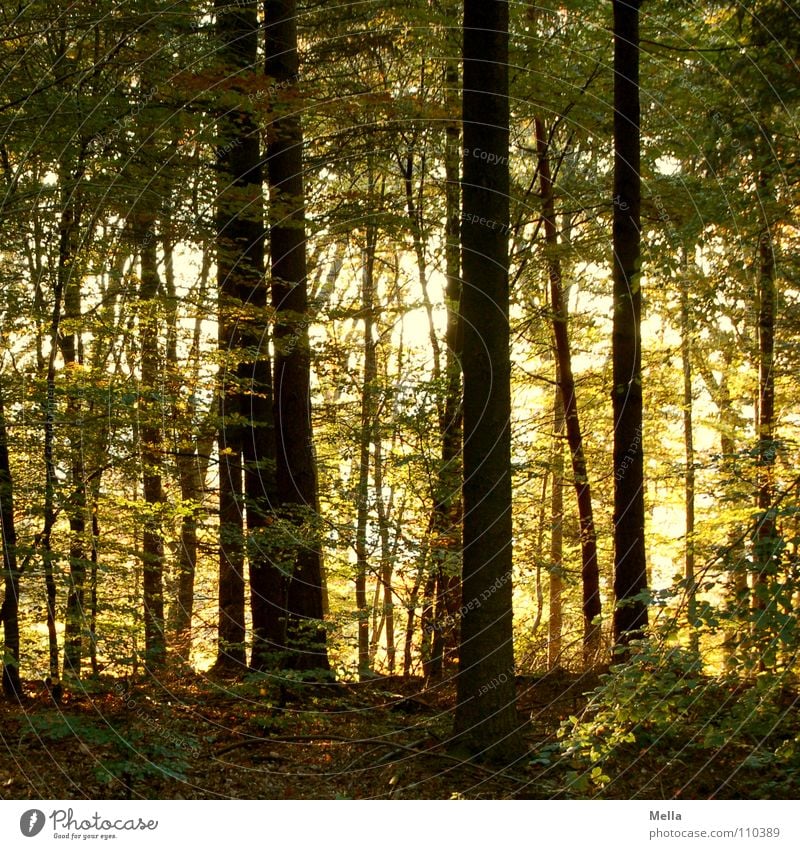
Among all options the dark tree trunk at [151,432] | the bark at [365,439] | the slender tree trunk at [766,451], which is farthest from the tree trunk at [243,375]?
the slender tree trunk at [766,451]

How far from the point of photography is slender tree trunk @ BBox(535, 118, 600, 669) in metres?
12.6

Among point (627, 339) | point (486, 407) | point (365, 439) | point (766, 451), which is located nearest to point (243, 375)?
point (365, 439)

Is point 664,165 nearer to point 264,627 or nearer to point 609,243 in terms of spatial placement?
point 609,243

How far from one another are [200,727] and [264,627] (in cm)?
211

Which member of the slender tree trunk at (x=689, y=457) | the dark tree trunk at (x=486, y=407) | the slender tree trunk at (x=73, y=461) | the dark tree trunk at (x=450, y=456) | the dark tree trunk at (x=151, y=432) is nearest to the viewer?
the slender tree trunk at (x=689, y=457)

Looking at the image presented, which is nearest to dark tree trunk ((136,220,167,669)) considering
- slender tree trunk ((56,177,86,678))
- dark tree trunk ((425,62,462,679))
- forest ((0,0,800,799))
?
forest ((0,0,800,799))

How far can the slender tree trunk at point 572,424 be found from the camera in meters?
12.6

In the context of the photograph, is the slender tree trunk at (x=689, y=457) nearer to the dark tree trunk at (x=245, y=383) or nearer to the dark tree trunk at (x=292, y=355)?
the dark tree trunk at (x=292, y=355)

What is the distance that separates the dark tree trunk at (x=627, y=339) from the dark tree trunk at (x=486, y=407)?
242 cm

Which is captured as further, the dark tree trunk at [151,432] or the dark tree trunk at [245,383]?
the dark tree trunk at [245,383]

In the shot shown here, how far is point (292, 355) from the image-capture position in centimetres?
1134

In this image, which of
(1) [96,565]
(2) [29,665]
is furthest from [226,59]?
(2) [29,665]

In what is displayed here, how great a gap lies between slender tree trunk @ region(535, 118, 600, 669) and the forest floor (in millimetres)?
2272

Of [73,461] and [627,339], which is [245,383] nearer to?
[73,461]
